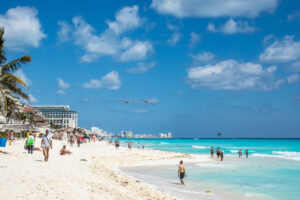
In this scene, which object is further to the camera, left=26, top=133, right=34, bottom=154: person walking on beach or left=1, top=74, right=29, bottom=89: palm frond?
left=26, top=133, right=34, bottom=154: person walking on beach

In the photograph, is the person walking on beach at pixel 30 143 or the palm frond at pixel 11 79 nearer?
the palm frond at pixel 11 79

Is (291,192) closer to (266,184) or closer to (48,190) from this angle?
(266,184)

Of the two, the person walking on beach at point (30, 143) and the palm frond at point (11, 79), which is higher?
the palm frond at point (11, 79)

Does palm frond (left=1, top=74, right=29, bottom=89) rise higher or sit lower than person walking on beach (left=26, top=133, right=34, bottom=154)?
higher

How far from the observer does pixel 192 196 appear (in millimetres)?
12539

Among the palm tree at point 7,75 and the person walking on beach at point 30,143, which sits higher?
the palm tree at point 7,75

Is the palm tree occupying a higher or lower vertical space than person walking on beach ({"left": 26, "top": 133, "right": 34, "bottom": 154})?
higher

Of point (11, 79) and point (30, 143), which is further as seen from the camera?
point (30, 143)

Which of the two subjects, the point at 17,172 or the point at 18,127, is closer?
the point at 17,172

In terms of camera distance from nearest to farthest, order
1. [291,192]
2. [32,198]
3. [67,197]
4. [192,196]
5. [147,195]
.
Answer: [32,198] < [67,197] < [147,195] < [192,196] < [291,192]

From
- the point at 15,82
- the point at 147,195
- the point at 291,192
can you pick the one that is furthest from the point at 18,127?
the point at 291,192

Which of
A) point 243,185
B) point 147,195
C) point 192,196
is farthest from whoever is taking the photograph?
point 243,185

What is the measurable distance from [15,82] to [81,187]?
904 centimetres

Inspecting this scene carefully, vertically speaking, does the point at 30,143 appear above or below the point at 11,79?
below
